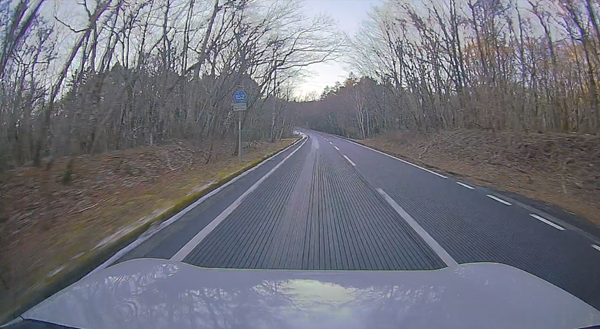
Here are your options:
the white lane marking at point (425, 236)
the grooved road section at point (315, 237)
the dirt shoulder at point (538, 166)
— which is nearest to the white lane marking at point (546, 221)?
Answer: the dirt shoulder at point (538, 166)

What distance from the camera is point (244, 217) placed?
6.70 metres

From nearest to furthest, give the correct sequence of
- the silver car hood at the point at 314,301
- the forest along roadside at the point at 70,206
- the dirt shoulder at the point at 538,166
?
the silver car hood at the point at 314,301
the forest along roadside at the point at 70,206
the dirt shoulder at the point at 538,166

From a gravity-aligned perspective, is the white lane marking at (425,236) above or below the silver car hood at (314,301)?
below

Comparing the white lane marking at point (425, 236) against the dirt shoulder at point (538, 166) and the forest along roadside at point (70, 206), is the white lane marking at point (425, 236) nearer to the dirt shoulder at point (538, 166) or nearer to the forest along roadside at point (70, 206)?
the dirt shoulder at point (538, 166)

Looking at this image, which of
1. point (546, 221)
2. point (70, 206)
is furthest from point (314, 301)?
point (70, 206)

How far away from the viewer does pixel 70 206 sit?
782 centimetres

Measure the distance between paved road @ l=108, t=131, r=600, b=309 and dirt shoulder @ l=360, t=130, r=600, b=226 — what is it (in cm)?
186

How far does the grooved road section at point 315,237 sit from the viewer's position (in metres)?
4.26

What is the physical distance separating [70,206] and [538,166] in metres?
14.7

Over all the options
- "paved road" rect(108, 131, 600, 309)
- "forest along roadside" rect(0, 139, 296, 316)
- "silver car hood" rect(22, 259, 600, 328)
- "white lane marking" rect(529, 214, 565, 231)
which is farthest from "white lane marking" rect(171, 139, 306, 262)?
"white lane marking" rect(529, 214, 565, 231)

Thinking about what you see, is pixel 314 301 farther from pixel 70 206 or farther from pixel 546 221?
pixel 70 206

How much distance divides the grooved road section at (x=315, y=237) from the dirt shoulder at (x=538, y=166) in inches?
159

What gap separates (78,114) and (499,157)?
53.1 feet

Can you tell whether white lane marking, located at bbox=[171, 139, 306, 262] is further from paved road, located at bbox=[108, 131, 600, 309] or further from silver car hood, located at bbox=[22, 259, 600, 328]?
silver car hood, located at bbox=[22, 259, 600, 328]
